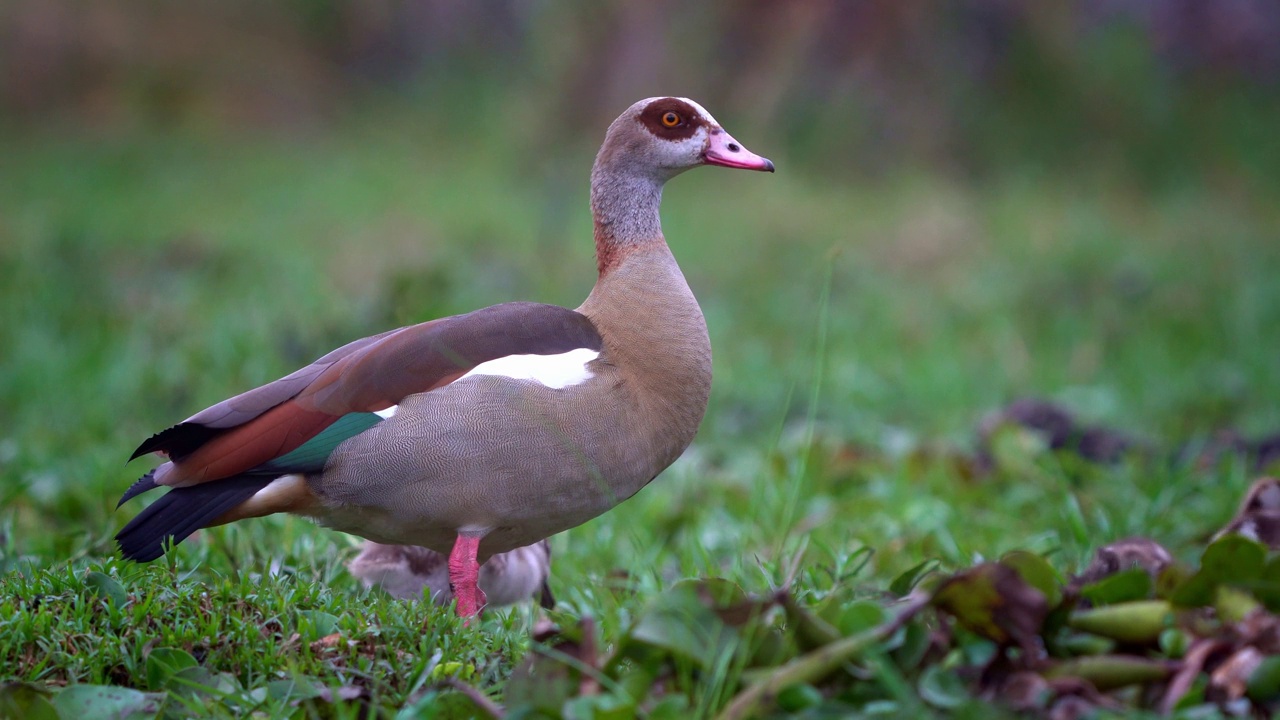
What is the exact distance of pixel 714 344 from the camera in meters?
8.02

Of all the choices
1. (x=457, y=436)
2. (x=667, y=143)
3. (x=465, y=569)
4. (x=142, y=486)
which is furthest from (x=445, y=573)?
(x=667, y=143)

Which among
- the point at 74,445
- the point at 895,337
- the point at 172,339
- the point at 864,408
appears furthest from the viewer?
the point at 895,337

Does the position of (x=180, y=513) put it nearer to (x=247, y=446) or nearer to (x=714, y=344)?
(x=247, y=446)

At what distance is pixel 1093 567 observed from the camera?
9.39 ft

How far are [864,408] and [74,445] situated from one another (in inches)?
152

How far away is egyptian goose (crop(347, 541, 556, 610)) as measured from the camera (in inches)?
151

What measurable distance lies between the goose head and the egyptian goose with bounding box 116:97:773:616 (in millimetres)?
538

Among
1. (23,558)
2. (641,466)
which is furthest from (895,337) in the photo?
(23,558)

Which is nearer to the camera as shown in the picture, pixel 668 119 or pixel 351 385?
pixel 351 385

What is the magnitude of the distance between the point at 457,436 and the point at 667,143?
111cm

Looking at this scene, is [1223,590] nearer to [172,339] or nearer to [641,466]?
[641,466]

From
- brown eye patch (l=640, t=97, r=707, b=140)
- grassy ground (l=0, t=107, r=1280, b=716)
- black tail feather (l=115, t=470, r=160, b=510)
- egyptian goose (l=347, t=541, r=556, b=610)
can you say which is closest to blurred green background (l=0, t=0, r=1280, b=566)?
grassy ground (l=0, t=107, r=1280, b=716)

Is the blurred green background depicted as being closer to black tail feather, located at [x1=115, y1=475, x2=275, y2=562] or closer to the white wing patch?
black tail feather, located at [x1=115, y1=475, x2=275, y2=562]

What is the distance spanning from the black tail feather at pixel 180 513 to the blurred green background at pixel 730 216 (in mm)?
786
